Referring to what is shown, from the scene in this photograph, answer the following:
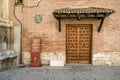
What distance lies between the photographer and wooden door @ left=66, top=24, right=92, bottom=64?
45.4 feet

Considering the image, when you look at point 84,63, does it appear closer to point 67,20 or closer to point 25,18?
point 67,20

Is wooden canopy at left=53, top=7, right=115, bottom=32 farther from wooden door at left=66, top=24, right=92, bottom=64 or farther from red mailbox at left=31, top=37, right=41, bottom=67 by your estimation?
red mailbox at left=31, top=37, right=41, bottom=67

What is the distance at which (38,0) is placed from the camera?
13.6 m

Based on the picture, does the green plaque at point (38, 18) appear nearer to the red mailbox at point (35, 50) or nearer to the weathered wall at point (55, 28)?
the weathered wall at point (55, 28)

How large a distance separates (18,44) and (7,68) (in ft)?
6.92

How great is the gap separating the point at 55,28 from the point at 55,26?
12cm

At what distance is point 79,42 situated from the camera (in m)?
13.8

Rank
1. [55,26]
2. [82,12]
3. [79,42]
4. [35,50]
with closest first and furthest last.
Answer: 1. [82,12]
2. [35,50]
3. [55,26]
4. [79,42]

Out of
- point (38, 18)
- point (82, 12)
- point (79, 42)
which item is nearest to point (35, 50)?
point (38, 18)

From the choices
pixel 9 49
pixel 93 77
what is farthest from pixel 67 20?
pixel 93 77

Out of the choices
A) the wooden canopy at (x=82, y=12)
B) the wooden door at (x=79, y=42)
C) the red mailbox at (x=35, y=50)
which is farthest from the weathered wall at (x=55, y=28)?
the wooden canopy at (x=82, y=12)

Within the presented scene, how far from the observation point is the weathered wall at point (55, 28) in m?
13.6

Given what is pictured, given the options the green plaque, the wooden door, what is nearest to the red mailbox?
the green plaque

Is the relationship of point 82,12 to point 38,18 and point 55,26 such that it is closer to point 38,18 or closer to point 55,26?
point 55,26
